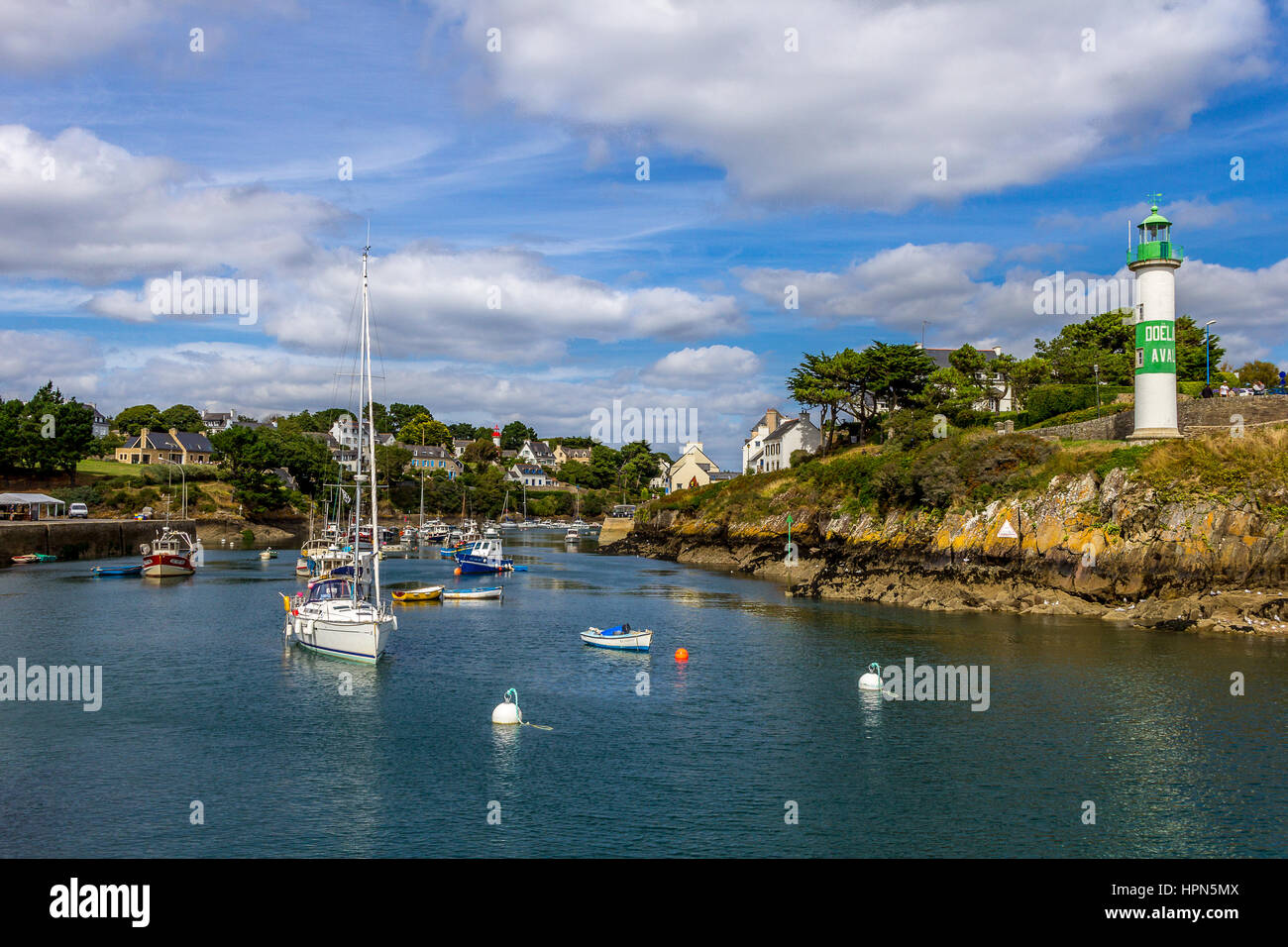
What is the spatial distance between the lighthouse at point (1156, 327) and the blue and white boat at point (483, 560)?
58.0 meters

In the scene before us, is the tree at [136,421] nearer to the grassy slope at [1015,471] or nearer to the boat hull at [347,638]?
the grassy slope at [1015,471]

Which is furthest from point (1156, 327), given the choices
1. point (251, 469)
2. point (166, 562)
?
point (251, 469)

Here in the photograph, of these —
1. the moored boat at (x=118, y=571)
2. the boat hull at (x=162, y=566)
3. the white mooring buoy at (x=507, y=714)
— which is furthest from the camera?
the moored boat at (x=118, y=571)

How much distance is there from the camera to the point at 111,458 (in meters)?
168

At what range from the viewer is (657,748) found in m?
29.4

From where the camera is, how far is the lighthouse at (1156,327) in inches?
2381

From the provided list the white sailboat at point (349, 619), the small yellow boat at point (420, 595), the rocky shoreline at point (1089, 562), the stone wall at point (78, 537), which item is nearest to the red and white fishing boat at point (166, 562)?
the stone wall at point (78, 537)

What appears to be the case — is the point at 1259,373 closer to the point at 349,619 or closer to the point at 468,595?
the point at 468,595

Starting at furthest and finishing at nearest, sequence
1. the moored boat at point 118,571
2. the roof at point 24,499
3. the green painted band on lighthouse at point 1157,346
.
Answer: the roof at point 24,499
the moored boat at point 118,571
the green painted band on lighthouse at point 1157,346

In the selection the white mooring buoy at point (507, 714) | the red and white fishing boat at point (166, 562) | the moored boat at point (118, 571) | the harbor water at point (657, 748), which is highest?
the red and white fishing boat at point (166, 562)

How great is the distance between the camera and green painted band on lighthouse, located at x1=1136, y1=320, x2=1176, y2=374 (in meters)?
60.3

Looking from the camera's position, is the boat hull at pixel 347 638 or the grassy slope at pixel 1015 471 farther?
the grassy slope at pixel 1015 471

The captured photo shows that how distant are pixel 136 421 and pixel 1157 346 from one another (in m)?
196

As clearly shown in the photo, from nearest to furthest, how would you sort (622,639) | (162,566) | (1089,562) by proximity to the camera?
(622,639), (1089,562), (162,566)
